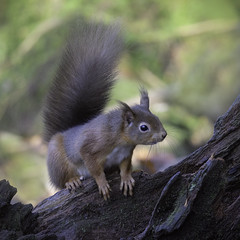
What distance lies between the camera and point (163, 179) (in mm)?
1722

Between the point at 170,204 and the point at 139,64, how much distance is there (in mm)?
4827

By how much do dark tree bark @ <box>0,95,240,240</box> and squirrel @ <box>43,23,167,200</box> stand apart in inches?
2.9

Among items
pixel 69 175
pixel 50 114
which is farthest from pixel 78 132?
pixel 50 114

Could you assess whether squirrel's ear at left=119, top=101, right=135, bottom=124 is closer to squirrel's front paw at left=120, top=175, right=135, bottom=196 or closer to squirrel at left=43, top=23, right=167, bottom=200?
squirrel at left=43, top=23, right=167, bottom=200

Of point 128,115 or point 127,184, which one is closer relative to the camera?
point 127,184

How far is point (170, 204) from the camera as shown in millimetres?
1500

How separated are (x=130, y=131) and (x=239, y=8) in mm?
4983

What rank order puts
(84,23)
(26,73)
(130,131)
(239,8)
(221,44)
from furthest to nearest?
(239,8), (221,44), (26,73), (84,23), (130,131)

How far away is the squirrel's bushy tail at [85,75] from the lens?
89.2 inches

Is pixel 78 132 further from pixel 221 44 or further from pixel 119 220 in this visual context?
pixel 221 44

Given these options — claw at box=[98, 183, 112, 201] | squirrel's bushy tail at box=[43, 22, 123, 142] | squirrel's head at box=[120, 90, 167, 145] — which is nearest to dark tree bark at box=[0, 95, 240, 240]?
claw at box=[98, 183, 112, 201]

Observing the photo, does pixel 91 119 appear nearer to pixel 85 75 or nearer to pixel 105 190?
pixel 85 75

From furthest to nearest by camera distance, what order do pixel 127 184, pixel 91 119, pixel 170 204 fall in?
pixel 91 119
pixel 127 184
pixel 170 204

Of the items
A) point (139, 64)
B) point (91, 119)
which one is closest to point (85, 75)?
point (91, 119)
